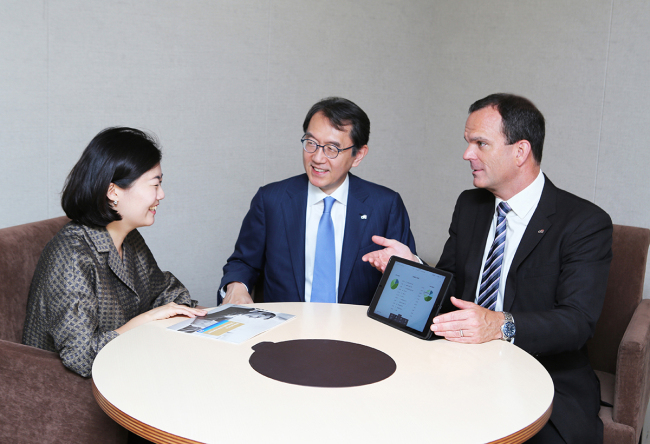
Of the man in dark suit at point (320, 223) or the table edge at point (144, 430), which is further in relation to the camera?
the man in dark suit at point (320, 223)

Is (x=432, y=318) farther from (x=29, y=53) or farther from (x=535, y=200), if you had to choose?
(x=29, y=53)

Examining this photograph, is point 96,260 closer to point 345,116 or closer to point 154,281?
point 154,281

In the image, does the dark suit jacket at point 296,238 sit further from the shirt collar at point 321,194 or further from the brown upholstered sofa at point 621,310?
the brown upholstered sofa at point 621,310

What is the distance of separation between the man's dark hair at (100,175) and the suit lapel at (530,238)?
4.73 feet

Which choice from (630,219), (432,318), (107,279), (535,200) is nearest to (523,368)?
(432,318)

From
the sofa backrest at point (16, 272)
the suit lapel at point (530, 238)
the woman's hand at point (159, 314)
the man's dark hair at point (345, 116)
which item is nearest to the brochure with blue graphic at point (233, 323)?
the woman's hand at point (159, 314)

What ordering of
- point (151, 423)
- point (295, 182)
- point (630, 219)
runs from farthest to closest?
point (630, 219)
point (295, 182)
point (151, 423)

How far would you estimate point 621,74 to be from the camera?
3.87m

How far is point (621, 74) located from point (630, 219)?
93 centimetres

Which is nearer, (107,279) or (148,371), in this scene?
(148,371)

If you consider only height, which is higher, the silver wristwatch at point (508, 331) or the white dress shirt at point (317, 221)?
the white dress shirt at point (317, 221)

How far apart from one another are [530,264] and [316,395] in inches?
45.5

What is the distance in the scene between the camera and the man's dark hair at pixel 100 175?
2102 millimetres

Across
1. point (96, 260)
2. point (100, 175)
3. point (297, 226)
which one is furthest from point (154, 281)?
point (297, 226)
